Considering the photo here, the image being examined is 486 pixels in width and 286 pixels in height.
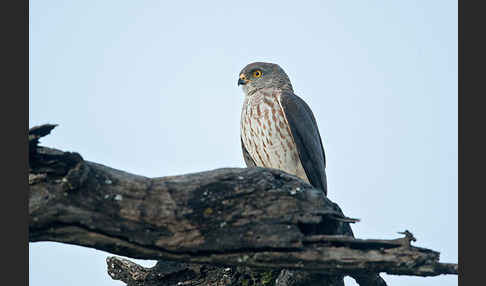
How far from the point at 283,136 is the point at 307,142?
1.30 feet

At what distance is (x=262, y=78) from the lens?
31.0ft

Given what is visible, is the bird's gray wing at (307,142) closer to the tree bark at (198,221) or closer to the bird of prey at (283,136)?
the bird of prey at (283,136)

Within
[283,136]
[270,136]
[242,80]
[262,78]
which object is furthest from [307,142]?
[242,80]

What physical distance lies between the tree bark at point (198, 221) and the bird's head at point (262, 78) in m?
4.51

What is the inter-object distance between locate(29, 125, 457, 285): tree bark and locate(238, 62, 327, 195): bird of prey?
120 inches

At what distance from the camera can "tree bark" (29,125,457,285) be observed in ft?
14.7

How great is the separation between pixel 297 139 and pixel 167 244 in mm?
3997

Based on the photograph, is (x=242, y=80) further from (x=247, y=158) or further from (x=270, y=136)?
(x=270, y=136)

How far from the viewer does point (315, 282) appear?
598 cm

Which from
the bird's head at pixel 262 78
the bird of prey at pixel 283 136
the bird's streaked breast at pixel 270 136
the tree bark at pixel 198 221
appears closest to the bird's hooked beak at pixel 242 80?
the bird's head at pixel 262 78

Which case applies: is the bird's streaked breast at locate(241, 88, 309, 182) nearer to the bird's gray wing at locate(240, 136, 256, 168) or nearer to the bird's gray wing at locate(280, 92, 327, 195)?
the bird's gray wing at locate(280, 92, 327, 195)

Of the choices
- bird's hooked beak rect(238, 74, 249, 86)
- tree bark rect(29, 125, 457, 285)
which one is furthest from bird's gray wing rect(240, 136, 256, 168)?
tree bark rect(29, 125, 457, 285)

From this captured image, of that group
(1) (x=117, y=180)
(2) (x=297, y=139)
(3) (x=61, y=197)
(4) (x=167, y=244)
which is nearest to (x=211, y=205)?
(4) (x=167, y=244)

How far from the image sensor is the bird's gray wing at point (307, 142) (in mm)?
8078
